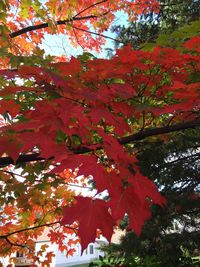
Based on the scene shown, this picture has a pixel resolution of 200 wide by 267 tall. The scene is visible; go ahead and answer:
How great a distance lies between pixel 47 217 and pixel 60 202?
0.29 meters

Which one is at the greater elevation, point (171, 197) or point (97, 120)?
point (171, 197)

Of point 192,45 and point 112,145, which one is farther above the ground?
point 192,45

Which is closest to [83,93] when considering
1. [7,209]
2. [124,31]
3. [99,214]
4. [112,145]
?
[112,145]

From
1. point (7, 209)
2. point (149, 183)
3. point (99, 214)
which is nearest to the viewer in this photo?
point (99, 214)

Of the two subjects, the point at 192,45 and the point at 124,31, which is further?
the point at 124,31

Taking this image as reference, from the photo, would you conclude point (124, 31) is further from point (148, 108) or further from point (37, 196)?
point (148, 108)

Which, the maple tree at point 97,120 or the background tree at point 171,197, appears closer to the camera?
the maple tree at point 97,120

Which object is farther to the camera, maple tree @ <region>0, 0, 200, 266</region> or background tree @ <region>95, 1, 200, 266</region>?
background tree @ <region>95, 1, 200, 266</region>

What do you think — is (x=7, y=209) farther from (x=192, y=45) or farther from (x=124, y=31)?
(x=124, y=31)

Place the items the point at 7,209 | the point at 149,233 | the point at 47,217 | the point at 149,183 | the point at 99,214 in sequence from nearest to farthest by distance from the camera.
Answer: the point at 99,214 < the point at 149,183 < the point at 47,217 < the point at 7,209 < the point at 149,233

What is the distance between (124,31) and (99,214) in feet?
28.2

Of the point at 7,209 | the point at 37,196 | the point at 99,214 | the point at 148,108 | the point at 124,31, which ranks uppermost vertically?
the point at 124,31

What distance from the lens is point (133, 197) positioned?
1.50 metres

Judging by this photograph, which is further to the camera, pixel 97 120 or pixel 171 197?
pixel 171 197
